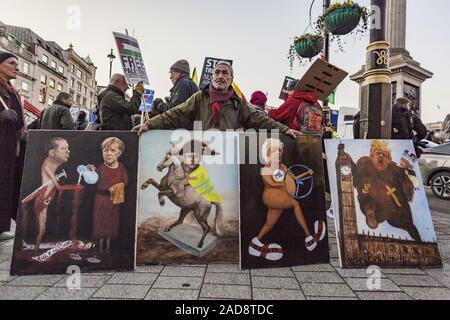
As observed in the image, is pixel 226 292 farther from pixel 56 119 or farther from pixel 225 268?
pixel 56 119

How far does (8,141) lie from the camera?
11.2 feet

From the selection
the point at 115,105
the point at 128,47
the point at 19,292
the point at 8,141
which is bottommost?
the point at 19,292

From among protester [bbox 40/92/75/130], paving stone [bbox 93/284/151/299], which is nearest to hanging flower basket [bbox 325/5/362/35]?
protester [bbox 40/92/75/130]

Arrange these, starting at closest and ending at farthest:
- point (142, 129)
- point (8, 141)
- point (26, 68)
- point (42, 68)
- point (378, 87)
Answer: point (142, 129) → point (8, 141) → point (378, 87) → point (26, 68) → point (42, 68)

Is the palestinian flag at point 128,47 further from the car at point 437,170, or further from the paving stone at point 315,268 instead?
the car at point 437,170

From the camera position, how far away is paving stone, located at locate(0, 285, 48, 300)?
6.70ft

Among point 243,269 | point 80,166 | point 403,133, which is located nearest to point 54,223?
point 80,166

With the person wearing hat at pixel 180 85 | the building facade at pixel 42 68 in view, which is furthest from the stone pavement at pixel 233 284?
the building facade at pixel 42 68

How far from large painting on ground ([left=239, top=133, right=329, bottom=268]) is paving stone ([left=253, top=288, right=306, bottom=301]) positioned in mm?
414

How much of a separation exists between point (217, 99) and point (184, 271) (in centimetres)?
177

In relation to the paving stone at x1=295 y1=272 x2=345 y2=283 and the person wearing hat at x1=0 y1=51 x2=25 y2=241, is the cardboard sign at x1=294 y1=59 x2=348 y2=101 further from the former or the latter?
the person wearing hat at x1=0 y1=51 x2=25 y2=241

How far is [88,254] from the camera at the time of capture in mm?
2475

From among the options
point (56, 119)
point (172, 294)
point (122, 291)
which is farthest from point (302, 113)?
point (56, 119)

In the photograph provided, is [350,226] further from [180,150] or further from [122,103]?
[122,103]
